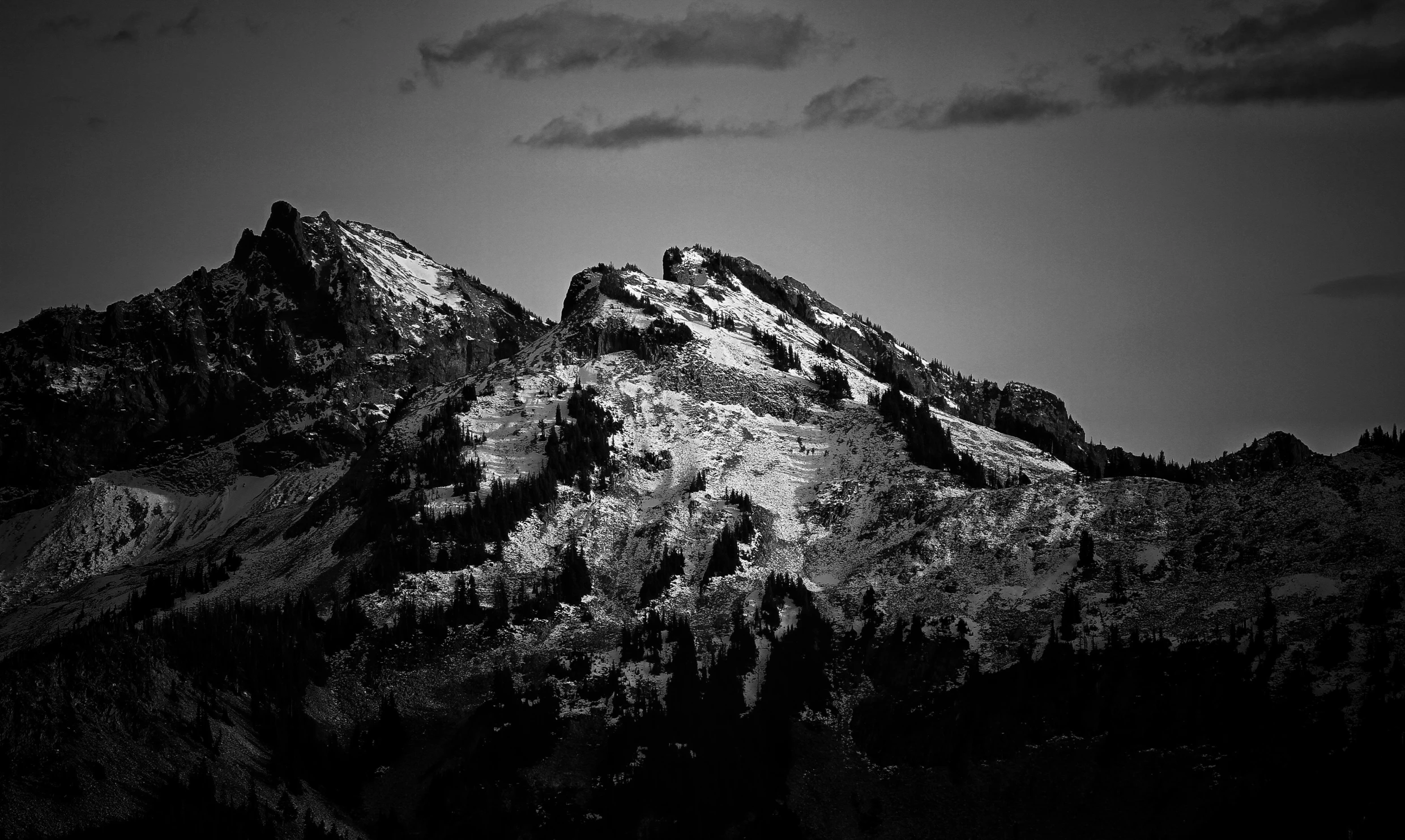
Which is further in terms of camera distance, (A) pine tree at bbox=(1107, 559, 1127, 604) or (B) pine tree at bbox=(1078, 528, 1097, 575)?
(B) pine tree at bbox=(1078, 528, 1097, 575)

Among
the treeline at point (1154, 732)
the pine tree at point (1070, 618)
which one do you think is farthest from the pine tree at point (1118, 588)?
the treeline at point (1154, 732)

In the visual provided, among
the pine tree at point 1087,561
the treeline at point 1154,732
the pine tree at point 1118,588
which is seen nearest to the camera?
the treeline at point 1154,732

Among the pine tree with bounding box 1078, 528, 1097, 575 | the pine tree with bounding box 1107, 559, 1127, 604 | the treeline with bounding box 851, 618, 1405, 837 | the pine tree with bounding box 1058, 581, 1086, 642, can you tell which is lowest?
the treeline with bounding box 851, 618, 1405, 837

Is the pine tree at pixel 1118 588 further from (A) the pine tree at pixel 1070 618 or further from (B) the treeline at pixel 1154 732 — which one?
(B) the treeline at pixel 1154 732

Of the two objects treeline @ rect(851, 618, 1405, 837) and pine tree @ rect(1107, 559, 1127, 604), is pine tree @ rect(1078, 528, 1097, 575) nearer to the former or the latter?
pine tree @ rect(1107, 559, 1127, 604)

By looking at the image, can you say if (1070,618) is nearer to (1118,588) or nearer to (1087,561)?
(1118,588)

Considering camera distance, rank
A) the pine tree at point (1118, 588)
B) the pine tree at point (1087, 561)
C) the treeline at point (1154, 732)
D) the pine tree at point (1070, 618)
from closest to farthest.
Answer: the treeline at point (1154, 732)
the pine tree at point (1070, 618)
the pine tree at point (1118, 588)
the pine tree at point (1087, 561)

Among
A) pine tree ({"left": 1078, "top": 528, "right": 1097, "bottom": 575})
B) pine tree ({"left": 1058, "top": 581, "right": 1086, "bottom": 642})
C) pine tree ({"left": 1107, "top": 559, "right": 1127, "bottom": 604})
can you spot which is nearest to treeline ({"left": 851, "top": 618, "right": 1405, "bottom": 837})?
pine tree ({"left": 1058, "top": 581, "right": 1086, "bottom": 642})

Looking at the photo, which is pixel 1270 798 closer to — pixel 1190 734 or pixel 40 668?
pixel 1190 734

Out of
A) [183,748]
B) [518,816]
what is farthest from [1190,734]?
[183,748]

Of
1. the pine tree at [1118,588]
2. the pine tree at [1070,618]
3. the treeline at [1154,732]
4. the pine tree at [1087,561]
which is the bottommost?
the treeline at [1154,732]

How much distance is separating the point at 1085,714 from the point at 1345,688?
26793mm

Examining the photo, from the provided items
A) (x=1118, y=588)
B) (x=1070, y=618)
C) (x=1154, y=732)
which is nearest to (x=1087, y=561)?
(x=1118, y=588)

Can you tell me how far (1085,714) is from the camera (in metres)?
166
